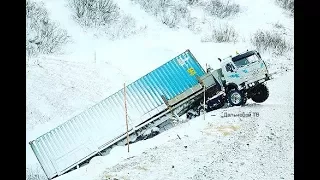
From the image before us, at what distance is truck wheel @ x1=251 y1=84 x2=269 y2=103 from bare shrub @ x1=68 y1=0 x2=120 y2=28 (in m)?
1.68

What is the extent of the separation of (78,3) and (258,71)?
205 centimetres

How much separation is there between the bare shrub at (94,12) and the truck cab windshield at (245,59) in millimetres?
1366

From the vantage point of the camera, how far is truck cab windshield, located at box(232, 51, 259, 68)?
14.6ft

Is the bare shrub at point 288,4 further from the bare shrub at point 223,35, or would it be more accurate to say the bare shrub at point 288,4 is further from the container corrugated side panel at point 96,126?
the container corrugated side panel at point 96,126

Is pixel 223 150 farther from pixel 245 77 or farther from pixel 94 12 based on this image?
pixel 94 12

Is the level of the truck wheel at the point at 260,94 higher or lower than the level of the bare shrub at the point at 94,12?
lower

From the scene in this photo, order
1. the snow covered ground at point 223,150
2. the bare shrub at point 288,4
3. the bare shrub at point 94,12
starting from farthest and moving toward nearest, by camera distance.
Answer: the bare shrub at point 94,12
the bare shrub at point 288,4
the snow covered ground at point 223,150

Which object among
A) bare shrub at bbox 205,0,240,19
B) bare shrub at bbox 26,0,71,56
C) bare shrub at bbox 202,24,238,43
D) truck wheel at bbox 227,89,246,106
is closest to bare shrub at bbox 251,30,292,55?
bare shrub at bbox 202,24,238,43

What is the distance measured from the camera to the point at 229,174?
162 inches

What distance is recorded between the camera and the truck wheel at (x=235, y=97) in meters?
4.48

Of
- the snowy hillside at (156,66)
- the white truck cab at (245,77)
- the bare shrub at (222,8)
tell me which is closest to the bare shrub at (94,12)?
the snowy hillside at (156,66)

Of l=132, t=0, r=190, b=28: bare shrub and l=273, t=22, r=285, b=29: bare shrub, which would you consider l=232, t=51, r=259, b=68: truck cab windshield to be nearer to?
l=273, t=22, r=285, b=29: bare shrub
